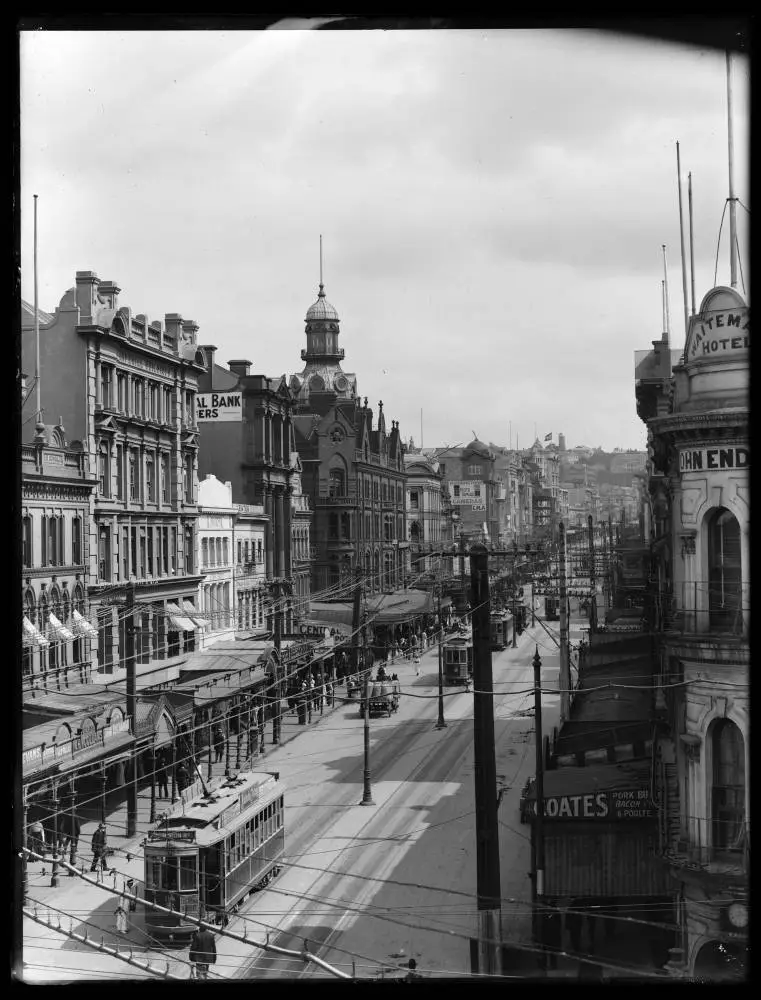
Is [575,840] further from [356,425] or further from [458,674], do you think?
[356,425]

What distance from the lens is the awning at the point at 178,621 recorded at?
158ft

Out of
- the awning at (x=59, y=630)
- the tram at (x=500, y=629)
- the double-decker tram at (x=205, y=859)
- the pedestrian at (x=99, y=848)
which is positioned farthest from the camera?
the tram at (x=500, y=629)

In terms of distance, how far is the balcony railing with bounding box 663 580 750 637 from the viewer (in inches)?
613

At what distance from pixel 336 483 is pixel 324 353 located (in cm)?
2442

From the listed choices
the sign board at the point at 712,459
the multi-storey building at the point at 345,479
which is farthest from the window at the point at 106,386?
the sign board at the point at 712,459

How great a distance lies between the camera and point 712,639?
15.6 metres

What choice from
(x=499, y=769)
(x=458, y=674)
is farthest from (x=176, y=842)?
(x=458, y=674)

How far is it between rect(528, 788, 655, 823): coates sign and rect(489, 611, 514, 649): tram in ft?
163

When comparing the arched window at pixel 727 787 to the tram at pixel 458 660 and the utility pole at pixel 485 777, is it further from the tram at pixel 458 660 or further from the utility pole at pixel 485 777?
the tram at pixel 458 660

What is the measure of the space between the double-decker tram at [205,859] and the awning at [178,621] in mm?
22873

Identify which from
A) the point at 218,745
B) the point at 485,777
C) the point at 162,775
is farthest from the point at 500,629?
the point at 485,777

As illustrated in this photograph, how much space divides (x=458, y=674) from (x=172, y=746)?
26.9m

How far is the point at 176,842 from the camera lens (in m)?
22.5

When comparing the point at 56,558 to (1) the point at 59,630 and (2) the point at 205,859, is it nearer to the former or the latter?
(1) the point at 59,630
